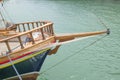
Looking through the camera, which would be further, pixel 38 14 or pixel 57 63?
pixel 38 14

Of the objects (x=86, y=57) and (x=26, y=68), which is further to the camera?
(x=86, y=57)

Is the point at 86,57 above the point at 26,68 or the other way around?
the other way around

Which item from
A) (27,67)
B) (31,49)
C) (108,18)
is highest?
(31,49)

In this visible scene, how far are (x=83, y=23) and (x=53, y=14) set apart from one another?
8559mm

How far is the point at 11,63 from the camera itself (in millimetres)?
11367

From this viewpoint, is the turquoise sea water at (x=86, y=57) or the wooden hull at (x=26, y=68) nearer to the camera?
the wooden hull at (x=26, y=68)

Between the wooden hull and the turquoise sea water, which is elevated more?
the wooden hull

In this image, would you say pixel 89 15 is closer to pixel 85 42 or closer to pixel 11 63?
pixel 85 42

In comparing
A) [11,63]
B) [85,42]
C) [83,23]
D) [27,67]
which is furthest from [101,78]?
[83,23]

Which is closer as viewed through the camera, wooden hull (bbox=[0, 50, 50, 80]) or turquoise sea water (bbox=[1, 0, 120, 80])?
wooden hull (bbox=[0, 50, 50, 80])

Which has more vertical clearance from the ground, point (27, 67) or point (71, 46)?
point (27, 67)

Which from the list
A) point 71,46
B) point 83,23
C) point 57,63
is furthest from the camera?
point 83,23

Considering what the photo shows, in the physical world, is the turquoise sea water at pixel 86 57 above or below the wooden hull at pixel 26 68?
below

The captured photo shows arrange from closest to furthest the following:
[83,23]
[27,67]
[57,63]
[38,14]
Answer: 1. [27,67]
2. [57,63]
3. [83,23]
4. [38,14]
